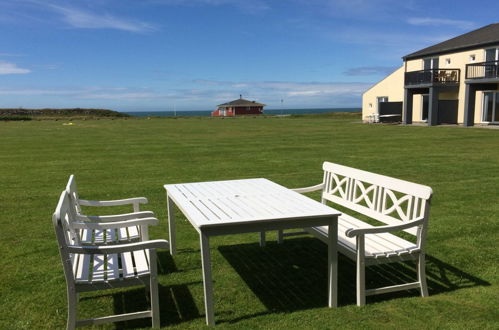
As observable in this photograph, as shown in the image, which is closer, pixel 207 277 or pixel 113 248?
pixel 113 248

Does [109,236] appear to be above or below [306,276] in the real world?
above

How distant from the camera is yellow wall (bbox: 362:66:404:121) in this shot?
42.7 m

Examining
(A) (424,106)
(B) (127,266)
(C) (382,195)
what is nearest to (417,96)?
(A) (424,106)

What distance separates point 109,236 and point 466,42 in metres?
37.4

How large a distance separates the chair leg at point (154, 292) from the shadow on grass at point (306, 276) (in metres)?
1.16

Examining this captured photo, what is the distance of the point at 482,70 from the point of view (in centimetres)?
3316

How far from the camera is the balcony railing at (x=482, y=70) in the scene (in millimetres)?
31250

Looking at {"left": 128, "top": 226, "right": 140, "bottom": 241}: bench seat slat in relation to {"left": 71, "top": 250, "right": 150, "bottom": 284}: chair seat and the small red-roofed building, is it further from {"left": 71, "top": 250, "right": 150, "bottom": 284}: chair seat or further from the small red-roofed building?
the small red-roofed building

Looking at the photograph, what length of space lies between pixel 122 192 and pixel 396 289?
7.70 metres

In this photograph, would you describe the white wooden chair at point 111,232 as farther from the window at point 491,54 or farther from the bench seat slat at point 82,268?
the window at point 491,54

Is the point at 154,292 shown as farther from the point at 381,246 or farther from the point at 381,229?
the point at 381,246

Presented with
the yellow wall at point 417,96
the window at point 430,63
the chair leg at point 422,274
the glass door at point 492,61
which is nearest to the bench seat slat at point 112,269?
the chair leg at point 422,274

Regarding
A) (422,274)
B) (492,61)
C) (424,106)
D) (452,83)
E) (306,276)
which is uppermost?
(492,61)

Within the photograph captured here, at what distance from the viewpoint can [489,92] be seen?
33.5 metres
